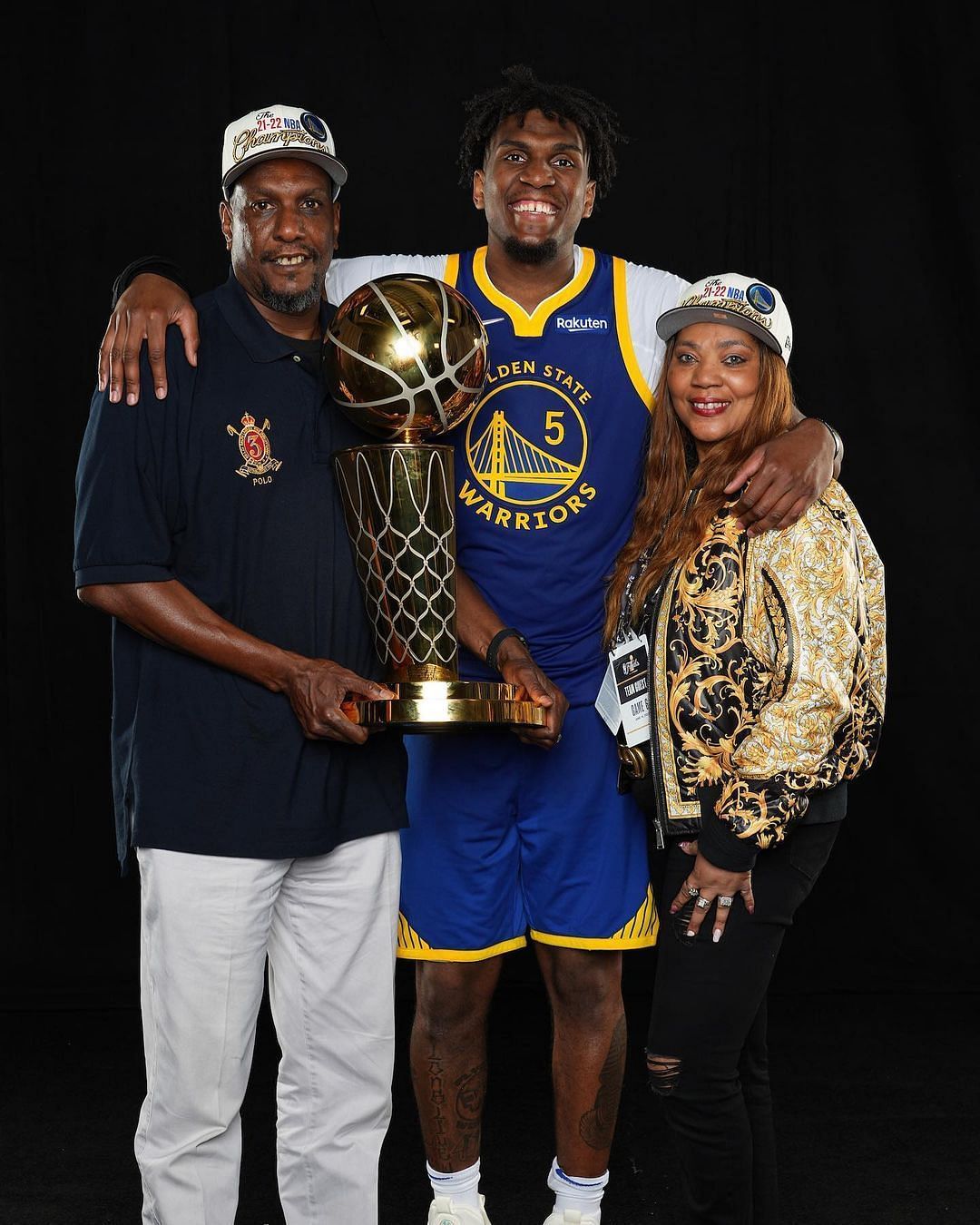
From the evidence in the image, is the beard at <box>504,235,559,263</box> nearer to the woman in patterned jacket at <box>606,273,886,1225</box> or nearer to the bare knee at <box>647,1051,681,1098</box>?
the woman in patterned jacket at <box>606,273,886,1225</box>

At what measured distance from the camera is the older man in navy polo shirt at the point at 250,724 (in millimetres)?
2006

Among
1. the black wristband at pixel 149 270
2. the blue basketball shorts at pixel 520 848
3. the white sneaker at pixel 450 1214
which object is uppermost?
the black wristband at pixel 149 270

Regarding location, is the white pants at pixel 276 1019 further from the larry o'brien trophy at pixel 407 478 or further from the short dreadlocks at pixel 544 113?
the short dreadlocks at pixel 544 113

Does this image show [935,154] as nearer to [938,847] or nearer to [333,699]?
[938,847]

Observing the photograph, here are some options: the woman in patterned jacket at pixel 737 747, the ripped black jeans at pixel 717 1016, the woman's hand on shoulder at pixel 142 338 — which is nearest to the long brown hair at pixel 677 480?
the woman in patterned jacket at pixel 737 747

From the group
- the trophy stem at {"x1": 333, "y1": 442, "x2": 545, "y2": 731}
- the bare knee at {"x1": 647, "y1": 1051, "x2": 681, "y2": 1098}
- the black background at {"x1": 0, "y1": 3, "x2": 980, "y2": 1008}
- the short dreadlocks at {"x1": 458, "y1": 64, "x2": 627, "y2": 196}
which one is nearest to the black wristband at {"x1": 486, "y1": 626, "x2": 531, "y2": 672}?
the trophy stem at {"x1": 333, "y1": 442, "x2": 545, "y2": 731}

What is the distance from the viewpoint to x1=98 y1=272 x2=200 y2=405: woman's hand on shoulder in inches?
79.4

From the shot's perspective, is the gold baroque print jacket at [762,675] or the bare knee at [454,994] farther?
the bare knee at [454,994]

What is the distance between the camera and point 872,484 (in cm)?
391

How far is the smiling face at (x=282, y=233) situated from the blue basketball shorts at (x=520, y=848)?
0.78m

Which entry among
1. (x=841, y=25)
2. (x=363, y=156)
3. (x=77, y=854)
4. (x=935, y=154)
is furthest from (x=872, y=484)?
(x=77, y=854)

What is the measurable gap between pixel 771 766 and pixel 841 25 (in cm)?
255

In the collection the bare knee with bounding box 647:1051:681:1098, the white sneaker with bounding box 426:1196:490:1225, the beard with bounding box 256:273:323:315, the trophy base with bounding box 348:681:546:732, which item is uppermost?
the beard with bounding box 256:273:323:315

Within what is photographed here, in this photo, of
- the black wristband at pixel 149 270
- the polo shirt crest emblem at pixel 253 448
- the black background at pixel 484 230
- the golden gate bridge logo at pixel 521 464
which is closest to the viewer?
the polo shirt crest emblem at pixel 253 448
